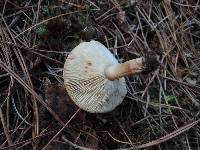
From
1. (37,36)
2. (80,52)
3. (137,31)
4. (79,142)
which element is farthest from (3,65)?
(137,31)

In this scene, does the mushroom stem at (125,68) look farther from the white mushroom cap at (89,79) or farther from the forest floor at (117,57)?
the forest floor at (117,57)

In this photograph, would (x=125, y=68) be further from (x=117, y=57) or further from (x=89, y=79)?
(x=117, y=57)

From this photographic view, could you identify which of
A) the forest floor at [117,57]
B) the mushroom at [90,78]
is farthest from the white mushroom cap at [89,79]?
the forest floor at [117,57]

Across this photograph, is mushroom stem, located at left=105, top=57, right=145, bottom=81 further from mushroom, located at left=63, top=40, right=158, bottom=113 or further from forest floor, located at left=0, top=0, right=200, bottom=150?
forest floor, located at left=0, top=0, right=200, bottom=150

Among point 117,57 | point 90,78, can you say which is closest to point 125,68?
point 90,78

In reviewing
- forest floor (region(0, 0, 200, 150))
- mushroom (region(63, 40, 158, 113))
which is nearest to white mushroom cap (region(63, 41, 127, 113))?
mushroom (region(63, 40, 158, 113))

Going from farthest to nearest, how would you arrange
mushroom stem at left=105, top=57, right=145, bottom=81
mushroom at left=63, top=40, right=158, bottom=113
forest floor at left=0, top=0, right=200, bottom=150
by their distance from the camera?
forest floor at left=0, top=0, right=200, bottom=150, mushroom at left=63, top=40, right=158, bottom=113, mushroom stem at left=105, top=57, right=145, bottom=81
